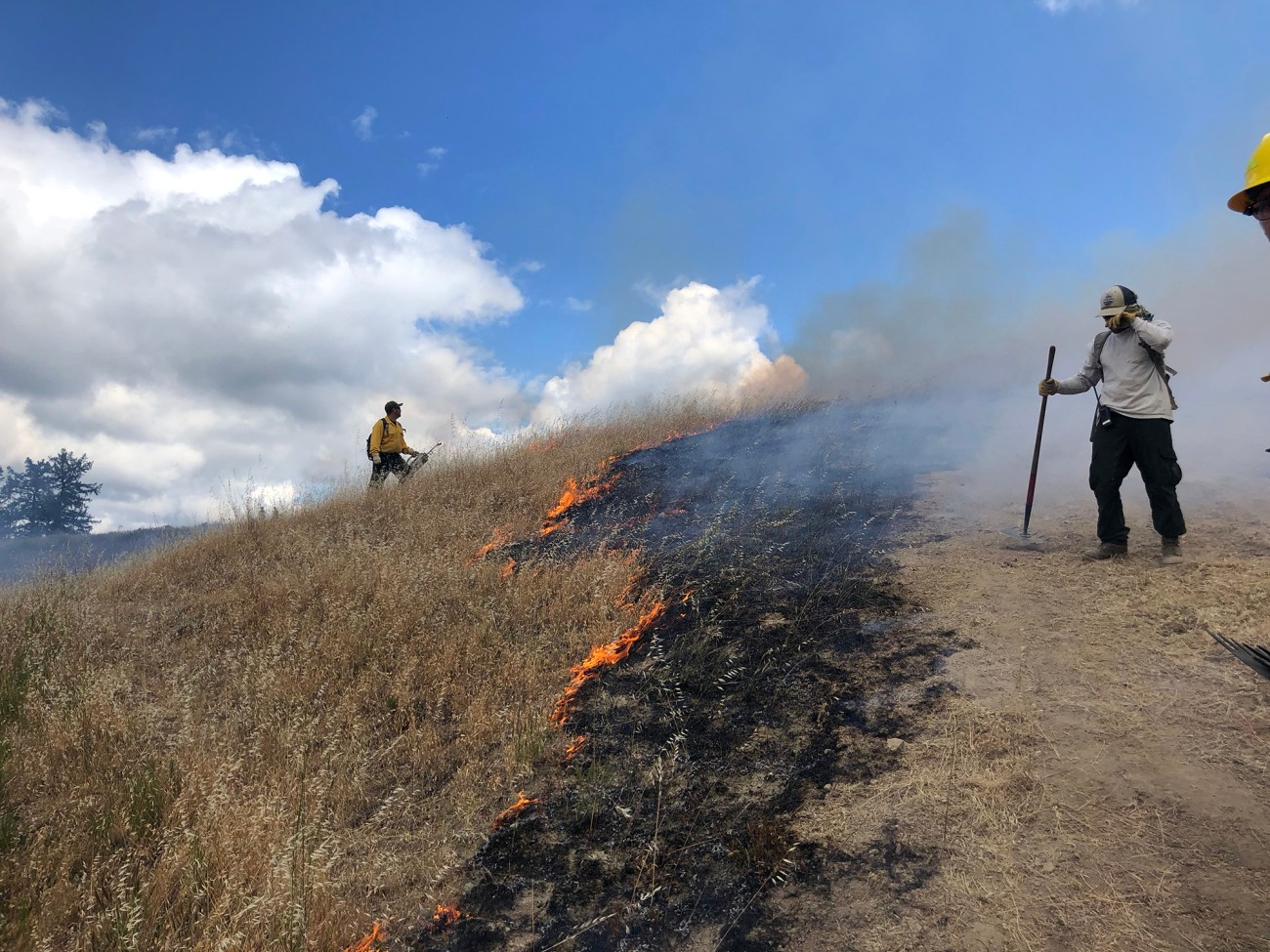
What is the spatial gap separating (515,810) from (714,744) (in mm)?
1050

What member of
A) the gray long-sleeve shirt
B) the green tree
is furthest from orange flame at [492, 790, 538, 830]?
the green tree

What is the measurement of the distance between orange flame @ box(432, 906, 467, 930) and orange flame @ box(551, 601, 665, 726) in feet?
4.09

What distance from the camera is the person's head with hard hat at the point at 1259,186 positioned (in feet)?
7.98

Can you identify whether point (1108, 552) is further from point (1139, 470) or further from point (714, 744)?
point (714, 744)

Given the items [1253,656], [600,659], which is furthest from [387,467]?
[1253,656]

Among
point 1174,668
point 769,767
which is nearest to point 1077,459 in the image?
point 1174,668

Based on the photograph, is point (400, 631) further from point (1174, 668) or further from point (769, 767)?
point (1174, 668)

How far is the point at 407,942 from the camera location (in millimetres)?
2641

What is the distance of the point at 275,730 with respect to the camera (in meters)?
3.99

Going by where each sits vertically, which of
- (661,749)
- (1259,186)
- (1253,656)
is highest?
(1259,186)

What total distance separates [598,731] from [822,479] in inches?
Answer: 198

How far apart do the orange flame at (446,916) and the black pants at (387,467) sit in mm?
7950

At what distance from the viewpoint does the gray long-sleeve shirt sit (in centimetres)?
501

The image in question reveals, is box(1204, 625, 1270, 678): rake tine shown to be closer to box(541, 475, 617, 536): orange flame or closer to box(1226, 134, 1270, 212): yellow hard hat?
box(1226, 134, 1270, 212): yellow hard hat
